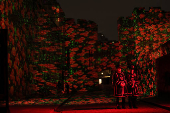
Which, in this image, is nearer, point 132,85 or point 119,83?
point 119,83

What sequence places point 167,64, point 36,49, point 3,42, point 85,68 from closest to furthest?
point 3,42 < point 167,64 < point 36,49 < point 85,68

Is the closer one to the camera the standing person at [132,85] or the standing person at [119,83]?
the standing person at [119,83]

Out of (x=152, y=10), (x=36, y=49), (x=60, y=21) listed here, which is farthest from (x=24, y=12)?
(x=152, y=10)

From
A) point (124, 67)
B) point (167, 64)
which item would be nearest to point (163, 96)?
point (167, 64)

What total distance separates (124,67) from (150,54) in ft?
22.6

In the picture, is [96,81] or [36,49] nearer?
[36,49]

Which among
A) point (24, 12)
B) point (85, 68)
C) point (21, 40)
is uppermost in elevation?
point (24, 12)

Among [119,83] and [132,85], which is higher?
[119,83]

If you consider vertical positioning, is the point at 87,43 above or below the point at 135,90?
above

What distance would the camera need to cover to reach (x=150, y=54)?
62.2 feet

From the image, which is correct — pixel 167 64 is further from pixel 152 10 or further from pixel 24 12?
pixel 24 12

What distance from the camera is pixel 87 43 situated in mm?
27828

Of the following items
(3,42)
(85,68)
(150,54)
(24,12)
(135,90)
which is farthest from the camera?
(85,68)

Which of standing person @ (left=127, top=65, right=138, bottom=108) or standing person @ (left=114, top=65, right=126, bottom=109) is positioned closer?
standing person @ (left=114, top=65, right=126, bottom=109)
